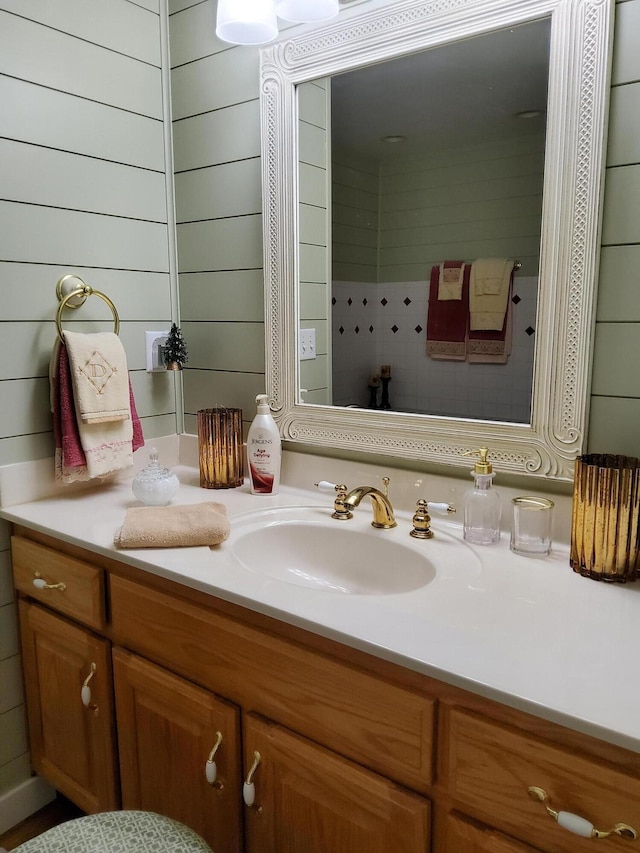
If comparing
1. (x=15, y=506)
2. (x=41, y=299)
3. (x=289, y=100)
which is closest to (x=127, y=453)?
(x=15, y=506)

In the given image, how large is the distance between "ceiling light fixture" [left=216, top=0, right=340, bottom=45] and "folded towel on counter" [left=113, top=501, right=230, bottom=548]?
104cm

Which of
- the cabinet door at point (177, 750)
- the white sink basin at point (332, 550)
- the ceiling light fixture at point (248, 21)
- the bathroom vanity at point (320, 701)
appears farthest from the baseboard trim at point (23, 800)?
the ceiling light fixture at point (248, 21)

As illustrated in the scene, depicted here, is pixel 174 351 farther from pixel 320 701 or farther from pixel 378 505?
pixel 320 701

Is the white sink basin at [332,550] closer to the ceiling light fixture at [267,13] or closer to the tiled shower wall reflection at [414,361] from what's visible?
the tiled shower wall reflection at [414,361]

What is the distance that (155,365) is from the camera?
1.73 meters

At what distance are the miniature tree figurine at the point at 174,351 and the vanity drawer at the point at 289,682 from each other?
658mm

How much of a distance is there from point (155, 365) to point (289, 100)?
751 millimetres

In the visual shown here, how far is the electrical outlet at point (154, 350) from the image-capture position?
172 centimetres

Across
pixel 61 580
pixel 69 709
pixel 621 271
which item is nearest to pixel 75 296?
pixel 61 580

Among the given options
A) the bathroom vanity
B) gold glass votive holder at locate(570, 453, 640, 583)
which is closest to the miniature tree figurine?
the bathroom vanity

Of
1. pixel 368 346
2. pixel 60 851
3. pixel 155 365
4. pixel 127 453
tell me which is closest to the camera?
pixel 60 851

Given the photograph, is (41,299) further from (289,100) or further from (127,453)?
(289,100)

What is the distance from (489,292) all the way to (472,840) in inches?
36.4

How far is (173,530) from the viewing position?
1.21m
